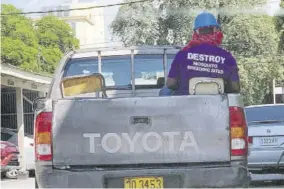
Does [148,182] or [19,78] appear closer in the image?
[148,182]

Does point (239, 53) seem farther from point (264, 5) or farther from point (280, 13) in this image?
point (280, 13)

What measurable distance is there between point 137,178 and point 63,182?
0.62 meters

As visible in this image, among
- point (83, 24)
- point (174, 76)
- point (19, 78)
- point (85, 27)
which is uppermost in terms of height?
point (83, 24)

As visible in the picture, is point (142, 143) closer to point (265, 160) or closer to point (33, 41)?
point (265, 160)

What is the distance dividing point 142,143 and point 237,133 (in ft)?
2.62

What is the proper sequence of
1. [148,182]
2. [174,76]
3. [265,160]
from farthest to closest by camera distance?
1. [265,160]
2. [174,76]
3. [148,182]

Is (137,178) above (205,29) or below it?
below

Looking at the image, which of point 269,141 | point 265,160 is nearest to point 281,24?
point 269,141

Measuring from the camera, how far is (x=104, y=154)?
16.2 feet

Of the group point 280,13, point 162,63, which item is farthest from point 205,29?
point 280,13

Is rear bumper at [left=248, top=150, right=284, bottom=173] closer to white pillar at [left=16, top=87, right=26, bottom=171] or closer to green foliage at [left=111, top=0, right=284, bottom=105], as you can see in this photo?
white pillar at [left=16, top=87, right=26, bottom=171]

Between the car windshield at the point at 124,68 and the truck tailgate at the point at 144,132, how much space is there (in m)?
1.94

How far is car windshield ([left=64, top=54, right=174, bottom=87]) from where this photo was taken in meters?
6.89

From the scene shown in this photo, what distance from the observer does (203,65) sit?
5.56 meters
